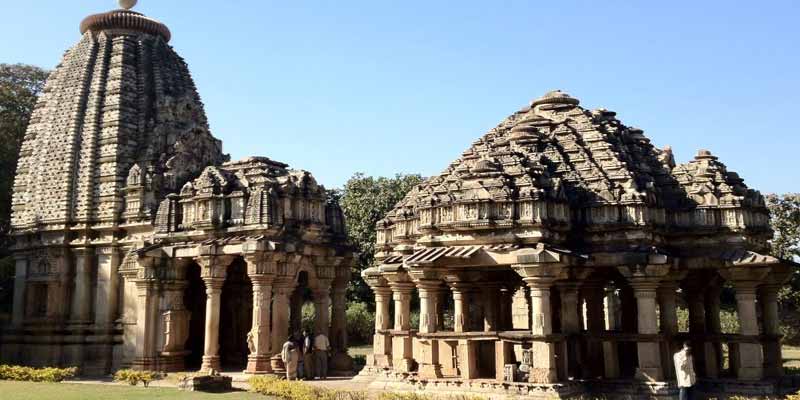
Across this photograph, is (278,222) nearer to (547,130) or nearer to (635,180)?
(547,130)

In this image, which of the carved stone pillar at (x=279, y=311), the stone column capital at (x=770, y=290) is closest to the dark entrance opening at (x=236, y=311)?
the carved stone pillar at (x=279, y=311)

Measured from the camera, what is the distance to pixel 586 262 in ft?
52.6

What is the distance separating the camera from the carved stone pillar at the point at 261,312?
811 inches

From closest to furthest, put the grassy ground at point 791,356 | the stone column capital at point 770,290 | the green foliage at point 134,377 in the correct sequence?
the stone column capital at point 770,290 → the green foliage at point 134,377 → the grassy ground at point 791,356

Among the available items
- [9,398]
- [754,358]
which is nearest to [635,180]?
[754,358]

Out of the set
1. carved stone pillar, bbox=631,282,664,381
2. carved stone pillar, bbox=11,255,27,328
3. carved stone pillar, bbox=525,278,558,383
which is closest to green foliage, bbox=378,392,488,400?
carved stone pillar, bbox=525,278,558,383

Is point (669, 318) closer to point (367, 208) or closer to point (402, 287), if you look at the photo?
point (402, 287)

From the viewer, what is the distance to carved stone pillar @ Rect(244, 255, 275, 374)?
20594 mm

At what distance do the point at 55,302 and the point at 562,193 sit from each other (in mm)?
18978

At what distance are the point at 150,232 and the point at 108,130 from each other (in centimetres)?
463

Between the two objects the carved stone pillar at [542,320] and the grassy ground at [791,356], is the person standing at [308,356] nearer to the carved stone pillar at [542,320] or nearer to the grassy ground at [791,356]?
the carved stone pillar at [542,320]

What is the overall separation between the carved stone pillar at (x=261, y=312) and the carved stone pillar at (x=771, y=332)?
1252 centimetres

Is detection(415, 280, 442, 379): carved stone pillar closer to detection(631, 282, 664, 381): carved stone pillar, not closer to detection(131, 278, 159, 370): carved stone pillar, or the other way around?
detection(631, 282, 664, 381): carved stone pillar

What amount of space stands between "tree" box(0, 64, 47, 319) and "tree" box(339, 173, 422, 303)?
691 inches
